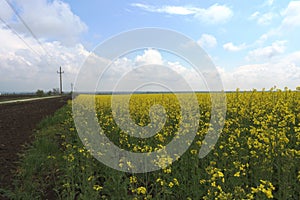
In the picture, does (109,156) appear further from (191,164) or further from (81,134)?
(81,134)

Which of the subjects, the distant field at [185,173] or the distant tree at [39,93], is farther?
the distant tree at [39,93]

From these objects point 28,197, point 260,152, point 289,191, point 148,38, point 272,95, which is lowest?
point 28,197

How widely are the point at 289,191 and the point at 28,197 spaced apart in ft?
12.8

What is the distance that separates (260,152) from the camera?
4.87 m

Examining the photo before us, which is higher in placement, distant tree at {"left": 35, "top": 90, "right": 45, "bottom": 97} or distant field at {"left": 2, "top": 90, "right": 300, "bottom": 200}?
distant tree at {"left": 35, "top": 90, "right": 45, "bottom": 97}

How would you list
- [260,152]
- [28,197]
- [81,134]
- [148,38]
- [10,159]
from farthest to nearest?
1. [81,134]
2. [10,159]
3. [148,38]
4. [260,152]
5. [28,197]

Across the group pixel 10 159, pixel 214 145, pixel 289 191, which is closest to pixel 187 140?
pixel 214 145

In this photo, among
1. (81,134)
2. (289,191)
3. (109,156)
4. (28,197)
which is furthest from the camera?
(81,134)

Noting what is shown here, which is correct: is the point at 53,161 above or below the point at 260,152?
below

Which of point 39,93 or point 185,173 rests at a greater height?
point 39,93

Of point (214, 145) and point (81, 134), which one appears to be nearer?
point (214, 145)

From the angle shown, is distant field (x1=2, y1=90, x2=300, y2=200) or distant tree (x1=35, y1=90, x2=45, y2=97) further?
distant tree (x1=35, y1=90, x2=45, y2=97)

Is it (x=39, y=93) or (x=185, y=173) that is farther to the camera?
(x=39, y=93)

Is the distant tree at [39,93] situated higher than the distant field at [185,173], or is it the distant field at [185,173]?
the distant tree at [39,93]
